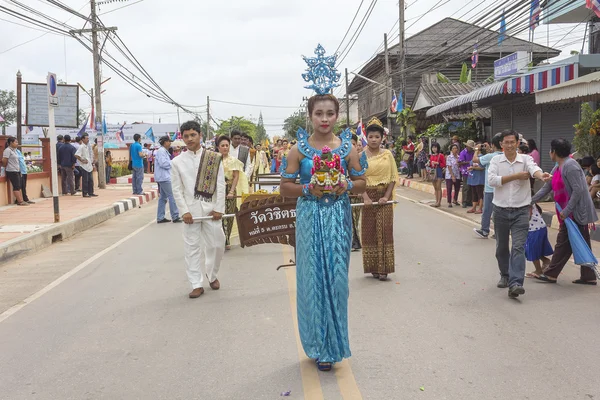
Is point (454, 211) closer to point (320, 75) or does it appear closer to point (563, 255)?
point (563, 255)

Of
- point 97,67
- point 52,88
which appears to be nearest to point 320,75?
point 52,88

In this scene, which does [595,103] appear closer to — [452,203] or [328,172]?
[452,203]

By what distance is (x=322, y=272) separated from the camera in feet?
14.0

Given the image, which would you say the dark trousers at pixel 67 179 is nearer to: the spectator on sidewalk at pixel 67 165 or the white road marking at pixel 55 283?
the spectator on sidewalk at pixel 67 165

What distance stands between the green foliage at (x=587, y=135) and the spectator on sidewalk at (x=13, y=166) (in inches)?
541

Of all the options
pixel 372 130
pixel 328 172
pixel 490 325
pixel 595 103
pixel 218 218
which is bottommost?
pixel 490 325

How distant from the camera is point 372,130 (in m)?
7.11

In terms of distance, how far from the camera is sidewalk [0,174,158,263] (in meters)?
10.6

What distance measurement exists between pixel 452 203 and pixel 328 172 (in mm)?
12924

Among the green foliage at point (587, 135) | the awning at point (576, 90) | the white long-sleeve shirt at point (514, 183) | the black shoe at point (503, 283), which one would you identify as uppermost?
the awning at point (576, 90)

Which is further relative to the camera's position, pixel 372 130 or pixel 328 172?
pixel 372 130

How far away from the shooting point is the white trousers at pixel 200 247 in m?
6.62

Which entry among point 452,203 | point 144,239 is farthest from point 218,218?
point 452,203

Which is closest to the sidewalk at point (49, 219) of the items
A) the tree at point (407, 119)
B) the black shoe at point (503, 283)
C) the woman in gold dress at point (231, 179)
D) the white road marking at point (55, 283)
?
the white road marking at point (55, 283)
